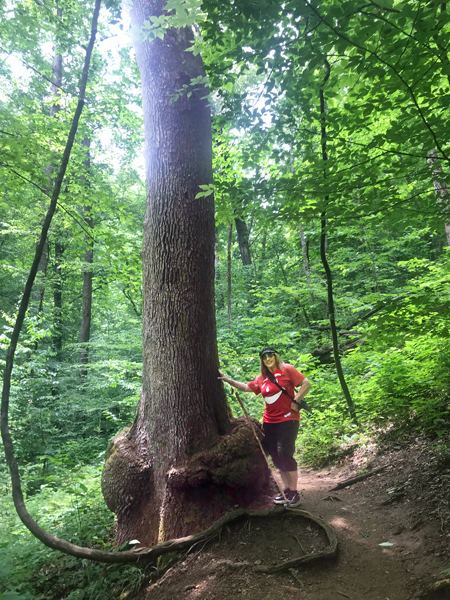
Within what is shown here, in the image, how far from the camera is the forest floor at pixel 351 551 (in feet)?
7.63

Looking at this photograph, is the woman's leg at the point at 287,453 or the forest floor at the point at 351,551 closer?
the forest floor at the point at 351,551

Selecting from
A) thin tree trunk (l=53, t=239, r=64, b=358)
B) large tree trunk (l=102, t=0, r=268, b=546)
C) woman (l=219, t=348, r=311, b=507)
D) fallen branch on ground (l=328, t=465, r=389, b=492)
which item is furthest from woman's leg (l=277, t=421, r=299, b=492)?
thin tree trunk (l=53, t=239, r=64, b=358)

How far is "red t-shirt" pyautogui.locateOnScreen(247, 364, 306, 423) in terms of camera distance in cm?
383

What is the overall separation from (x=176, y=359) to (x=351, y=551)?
221cm

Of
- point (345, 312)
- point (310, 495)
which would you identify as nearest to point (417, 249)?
point (345, 312)

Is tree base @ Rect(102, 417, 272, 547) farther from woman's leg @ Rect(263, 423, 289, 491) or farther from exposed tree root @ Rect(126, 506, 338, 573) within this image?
woman's leg @ Rect(263, 423, 289, 491)

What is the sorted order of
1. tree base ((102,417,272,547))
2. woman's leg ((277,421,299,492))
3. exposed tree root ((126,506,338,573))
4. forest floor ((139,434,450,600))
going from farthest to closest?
woman's leg ((277,421,299,492)), tree base ((102,417,272,547)), exposed tree root ((126,506,338,573)), forest floor ((139,434,450,600))

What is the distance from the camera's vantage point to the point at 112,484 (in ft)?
10.6

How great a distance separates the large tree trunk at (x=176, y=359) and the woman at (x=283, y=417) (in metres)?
0.35

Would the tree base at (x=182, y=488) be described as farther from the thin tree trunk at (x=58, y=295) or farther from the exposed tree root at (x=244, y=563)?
the thin tree trunk at (x=58, y=295)

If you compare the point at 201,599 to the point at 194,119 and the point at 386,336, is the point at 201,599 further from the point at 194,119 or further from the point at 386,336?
the point at 194,119

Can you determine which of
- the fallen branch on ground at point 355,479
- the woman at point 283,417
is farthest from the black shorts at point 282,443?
the fallen branch on ground at point 355,479

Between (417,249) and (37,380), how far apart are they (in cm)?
1371

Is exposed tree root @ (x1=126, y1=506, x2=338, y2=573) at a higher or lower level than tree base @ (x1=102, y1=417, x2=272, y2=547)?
lower
